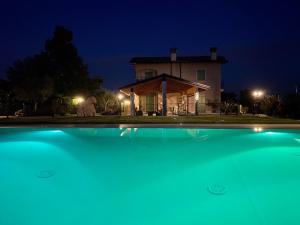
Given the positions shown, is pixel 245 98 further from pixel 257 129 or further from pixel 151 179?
pixel 151 179

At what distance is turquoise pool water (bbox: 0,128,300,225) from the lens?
180 inches

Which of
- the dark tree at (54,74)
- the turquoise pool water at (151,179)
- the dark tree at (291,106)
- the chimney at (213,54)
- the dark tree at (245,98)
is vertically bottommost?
the turquoise pool water at (151,179)

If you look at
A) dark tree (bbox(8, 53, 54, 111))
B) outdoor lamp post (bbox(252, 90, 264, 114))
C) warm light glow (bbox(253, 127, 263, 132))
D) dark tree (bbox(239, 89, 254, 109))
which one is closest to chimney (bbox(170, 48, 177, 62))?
outdoor lamp post (bbox(252, 90, 264, 114))

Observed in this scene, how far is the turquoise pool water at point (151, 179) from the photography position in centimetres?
457

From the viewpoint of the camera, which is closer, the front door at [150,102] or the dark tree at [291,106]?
the dark tree at [291,106]

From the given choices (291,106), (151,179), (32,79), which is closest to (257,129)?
(151,179)

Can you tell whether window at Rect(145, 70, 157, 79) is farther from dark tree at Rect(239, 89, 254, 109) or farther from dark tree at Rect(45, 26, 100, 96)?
dark tree at Rect(239, 89, 254, 109)

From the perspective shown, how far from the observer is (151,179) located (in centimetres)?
614

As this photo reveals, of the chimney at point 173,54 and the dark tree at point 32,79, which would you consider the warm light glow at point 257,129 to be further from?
the dark tree at point 32,79

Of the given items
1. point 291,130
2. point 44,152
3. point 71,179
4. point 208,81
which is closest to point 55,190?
point 71,179

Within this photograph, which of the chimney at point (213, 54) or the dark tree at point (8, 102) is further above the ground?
the chimney at point (213, 54)

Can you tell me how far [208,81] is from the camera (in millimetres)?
28531

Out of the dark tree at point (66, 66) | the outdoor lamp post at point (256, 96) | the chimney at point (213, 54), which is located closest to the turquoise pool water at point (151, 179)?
the outdoor lamp post at point (256, 96)

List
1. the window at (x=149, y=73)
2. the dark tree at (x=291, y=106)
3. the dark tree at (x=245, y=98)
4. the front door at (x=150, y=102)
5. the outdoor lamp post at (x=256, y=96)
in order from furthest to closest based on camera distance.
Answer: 1. the dark tree at (x=245, y=98)
2. the window at (x=149, y=73)
3. the front door at (x=150, y=102)
4. the outdoor lamp post at (x=256, y=96)
5. the dark tree at (x=291, y=106)
